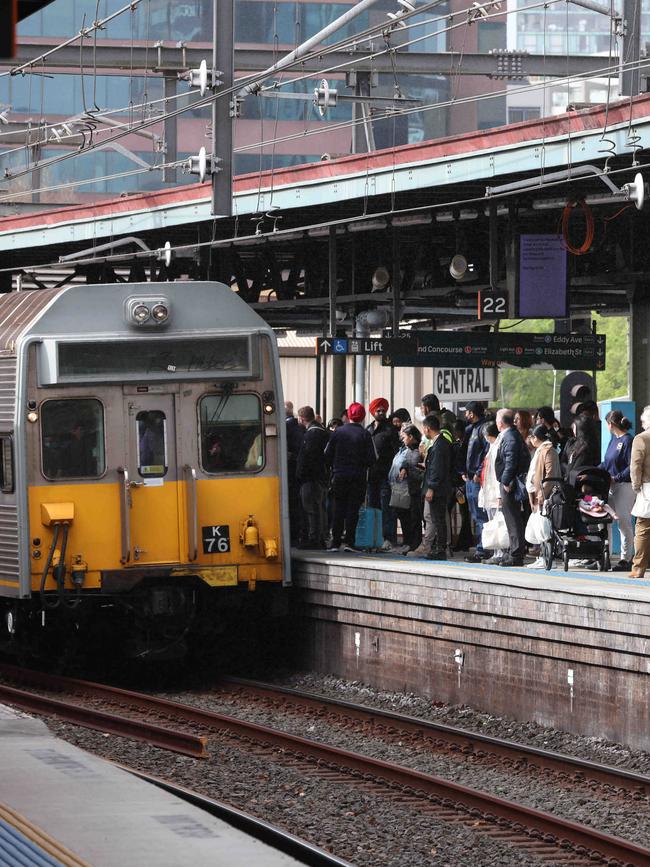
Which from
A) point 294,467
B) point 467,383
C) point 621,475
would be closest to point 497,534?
point 621,475

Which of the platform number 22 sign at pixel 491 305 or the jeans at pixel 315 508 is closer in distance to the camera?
the jeans at pixel 315 508

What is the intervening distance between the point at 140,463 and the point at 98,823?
6.89 meters

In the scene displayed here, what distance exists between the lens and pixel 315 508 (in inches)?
673

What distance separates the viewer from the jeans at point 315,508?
1697cm

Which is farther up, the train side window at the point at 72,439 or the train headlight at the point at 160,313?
the train headlight at the point at 160,313

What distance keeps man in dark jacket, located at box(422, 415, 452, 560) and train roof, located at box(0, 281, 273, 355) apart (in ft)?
6.96

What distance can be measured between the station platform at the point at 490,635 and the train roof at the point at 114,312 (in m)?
2.47

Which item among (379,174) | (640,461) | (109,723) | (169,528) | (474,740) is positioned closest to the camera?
(474,740)

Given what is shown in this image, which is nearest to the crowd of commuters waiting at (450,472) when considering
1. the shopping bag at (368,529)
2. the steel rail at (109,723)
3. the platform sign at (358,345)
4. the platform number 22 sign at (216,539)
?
the shopping bag at (368,529)

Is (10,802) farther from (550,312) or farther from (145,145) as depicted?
(145,145)

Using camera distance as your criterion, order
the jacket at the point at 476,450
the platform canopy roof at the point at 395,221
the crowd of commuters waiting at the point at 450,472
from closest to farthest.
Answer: the crowd of commuters waiting at the point at 450,472, the platform canopy roof at the point at 395,221, the jacket at the point at 476,450

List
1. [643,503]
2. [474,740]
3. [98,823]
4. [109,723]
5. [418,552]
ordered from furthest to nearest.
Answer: [418,552]
[643,503]
[109,723]
[474,740]
[98,823]

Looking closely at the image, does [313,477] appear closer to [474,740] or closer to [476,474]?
[476,474]

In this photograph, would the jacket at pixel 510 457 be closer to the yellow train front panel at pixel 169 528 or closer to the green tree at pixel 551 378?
the yellow train front panel at pixel 169 528
